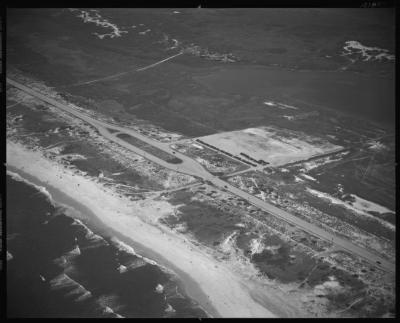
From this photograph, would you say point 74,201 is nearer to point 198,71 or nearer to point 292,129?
point 292,129

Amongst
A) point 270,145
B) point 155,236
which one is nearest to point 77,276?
point 155,236

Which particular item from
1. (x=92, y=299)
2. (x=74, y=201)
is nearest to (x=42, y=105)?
(x=74, y=201)

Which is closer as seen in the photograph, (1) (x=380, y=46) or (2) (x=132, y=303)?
(2) (x=132, y=303)

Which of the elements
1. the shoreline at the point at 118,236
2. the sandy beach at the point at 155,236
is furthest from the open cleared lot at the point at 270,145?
the shoreline at the point at 118,236

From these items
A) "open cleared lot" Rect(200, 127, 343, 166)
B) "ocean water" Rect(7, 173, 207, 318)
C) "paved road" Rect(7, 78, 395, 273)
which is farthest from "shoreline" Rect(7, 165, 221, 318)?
"open cleared lot" Rect(200, 127, 343, 166)

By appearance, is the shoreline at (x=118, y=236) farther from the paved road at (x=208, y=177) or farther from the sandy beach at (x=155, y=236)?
the paved road at (x=208, y=177)

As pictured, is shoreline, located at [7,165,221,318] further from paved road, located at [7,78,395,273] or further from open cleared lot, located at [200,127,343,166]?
open cleared lot, located at [200,127,343,166]
